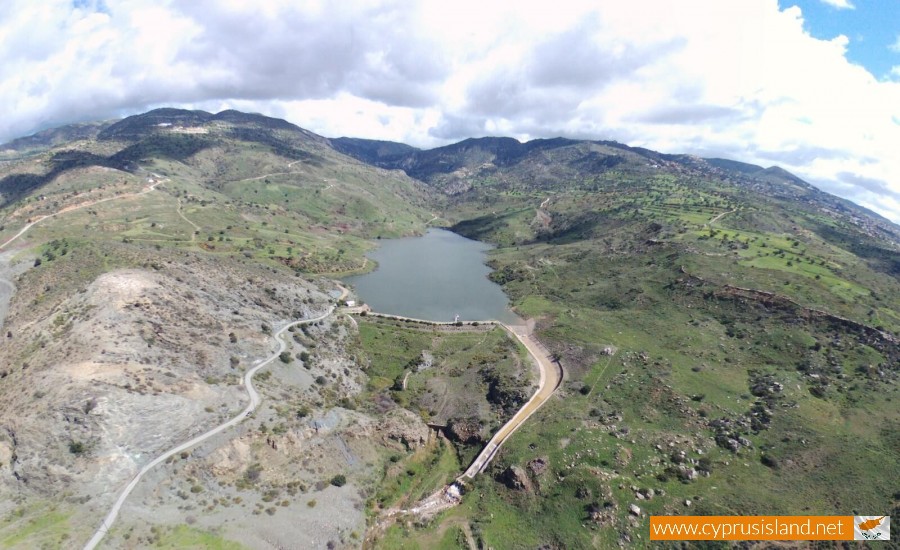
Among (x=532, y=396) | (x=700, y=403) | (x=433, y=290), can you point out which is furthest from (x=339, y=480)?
(x=433, y=290)

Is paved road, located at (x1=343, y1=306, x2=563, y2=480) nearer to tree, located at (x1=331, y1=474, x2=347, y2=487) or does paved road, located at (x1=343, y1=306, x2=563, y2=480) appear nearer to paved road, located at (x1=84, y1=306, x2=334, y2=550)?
tree, located at (x1=331, y1=474, x2=347, y2=487)

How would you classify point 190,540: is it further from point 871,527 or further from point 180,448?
point 871,527

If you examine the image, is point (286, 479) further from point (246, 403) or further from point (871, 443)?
point (871, 443)

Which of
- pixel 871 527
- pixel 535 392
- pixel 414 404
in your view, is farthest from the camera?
pixel 414 404

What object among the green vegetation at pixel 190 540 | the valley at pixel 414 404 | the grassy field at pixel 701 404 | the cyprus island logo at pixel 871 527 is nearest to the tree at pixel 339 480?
the valley at pixel 414 404

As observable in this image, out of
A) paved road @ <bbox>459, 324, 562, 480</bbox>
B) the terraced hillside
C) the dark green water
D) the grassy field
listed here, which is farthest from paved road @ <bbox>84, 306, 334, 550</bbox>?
the dark green water

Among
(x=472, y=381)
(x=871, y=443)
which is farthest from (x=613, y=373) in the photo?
(x=871, y=443)
